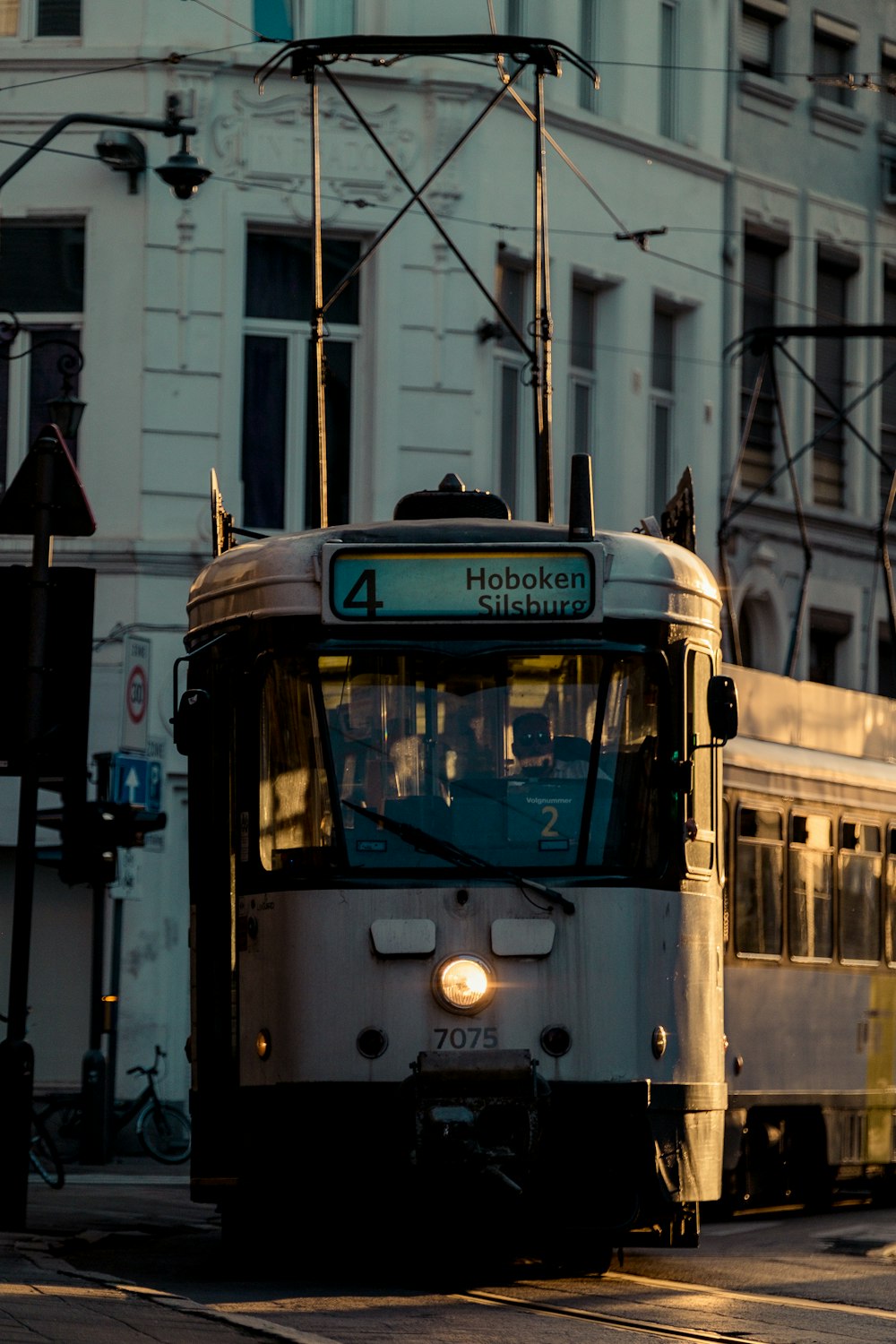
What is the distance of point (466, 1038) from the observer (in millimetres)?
11078

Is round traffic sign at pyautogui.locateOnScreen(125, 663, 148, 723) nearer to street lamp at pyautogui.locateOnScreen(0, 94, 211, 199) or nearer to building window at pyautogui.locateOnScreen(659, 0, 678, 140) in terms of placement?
street lamp at pyautogui.locateOnScreen(0, 94, 211, 199)

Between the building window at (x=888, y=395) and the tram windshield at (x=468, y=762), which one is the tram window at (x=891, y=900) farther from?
the building window at (x=888, y=395)

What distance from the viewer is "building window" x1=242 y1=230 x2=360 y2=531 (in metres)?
25.7

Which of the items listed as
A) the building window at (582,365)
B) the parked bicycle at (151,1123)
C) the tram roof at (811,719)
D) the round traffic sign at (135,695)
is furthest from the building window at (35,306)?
the tram roof at (811,719)

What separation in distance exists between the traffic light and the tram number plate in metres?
6.72

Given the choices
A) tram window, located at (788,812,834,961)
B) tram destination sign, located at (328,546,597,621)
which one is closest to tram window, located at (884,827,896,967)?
tram window, located at (788,812,834,961)

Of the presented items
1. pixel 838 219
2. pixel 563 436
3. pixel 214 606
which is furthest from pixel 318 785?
pixel 838 219

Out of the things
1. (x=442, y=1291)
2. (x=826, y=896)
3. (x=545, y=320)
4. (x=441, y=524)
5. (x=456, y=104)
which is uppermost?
(x=456, y=104)

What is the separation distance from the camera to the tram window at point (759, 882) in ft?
52.2

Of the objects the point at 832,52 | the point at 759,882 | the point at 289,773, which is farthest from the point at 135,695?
the point at 832,52

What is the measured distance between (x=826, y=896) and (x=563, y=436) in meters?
11.3

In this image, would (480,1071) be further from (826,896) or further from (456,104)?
(456,104)

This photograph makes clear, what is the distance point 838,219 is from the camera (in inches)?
1265

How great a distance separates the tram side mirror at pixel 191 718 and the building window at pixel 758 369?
61.8 feet
